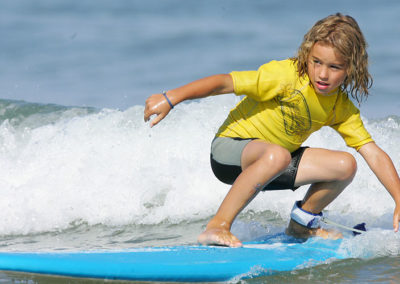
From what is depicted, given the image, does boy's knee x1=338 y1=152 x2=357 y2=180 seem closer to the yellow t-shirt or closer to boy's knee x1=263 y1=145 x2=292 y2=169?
the yellow t-shirt

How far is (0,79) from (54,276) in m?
10.3

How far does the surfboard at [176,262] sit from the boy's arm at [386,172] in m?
0.38

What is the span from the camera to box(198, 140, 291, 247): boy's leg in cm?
292

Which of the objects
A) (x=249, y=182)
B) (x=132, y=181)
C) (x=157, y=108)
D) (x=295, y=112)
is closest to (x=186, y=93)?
(x=157, y=108)

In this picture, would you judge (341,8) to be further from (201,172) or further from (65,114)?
(201,172)

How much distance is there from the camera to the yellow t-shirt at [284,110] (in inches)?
120

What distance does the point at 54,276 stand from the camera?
258 centimetres

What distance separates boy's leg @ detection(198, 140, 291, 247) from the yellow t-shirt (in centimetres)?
19

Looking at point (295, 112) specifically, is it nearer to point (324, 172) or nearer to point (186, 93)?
point (324, 172)

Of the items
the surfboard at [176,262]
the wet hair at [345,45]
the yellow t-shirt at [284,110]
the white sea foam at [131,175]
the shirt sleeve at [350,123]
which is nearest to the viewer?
the surfboard at [176,262]

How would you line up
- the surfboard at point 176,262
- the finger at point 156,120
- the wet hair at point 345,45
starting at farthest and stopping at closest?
the wet hair at point 345,45 → the finger at point 156,120 → the surfboard at point 176,262

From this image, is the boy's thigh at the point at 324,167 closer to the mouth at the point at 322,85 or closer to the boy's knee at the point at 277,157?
the boy's knee at the point at 277,157

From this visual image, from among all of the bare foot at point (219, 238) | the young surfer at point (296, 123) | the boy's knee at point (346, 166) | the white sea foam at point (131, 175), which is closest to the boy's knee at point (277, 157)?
the young surfer at point (296, 123)

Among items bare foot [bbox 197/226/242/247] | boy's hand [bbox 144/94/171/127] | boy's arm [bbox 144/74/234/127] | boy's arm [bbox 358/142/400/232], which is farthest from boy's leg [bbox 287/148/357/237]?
boy's hand [bbox 144/94/171/127]
